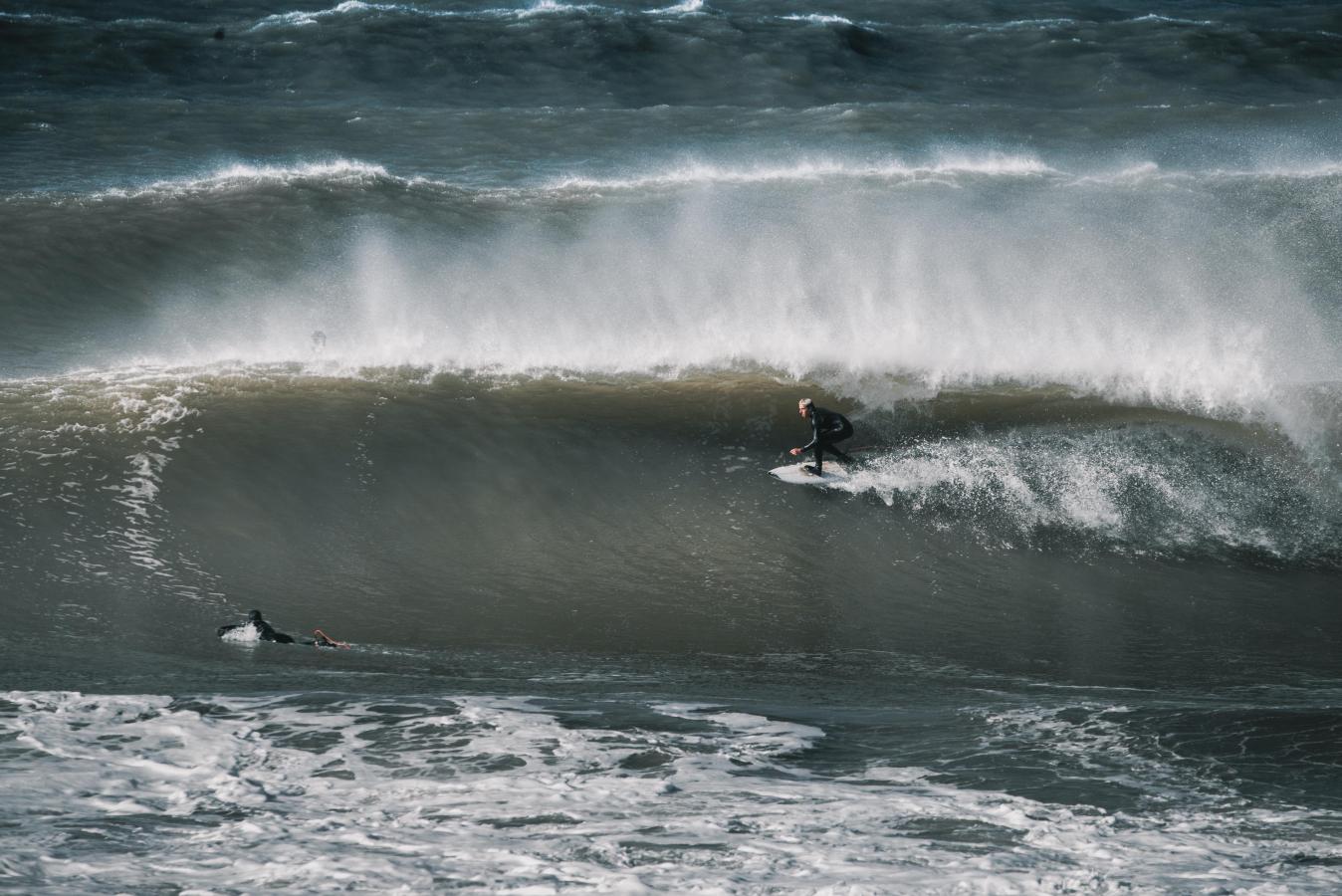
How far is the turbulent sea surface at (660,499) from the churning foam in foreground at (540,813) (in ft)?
0.10

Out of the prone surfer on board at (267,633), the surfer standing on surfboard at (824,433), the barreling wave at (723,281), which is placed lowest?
the prone surfer on board at (267,633)

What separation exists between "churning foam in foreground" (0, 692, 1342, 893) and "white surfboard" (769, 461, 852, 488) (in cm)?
467

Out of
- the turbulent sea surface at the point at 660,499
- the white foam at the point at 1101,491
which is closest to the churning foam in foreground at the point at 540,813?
the turbulent sea surface at the point at 660,499

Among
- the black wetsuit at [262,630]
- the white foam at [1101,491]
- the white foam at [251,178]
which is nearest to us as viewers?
the black wetsuit at [262,630]

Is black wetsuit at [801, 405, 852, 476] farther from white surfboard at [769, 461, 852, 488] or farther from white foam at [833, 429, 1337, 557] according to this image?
white foam at [833, 429, 1337, 557]

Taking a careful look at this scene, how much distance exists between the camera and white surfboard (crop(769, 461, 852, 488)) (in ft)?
39.4

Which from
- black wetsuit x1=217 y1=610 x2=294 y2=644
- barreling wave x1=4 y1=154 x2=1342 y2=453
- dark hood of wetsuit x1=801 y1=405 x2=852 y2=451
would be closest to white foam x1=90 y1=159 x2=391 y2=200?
barreling wave x1=4 y1=154 x2=1342 y2=453

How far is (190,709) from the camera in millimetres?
7426

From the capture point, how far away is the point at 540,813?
6.27 meters

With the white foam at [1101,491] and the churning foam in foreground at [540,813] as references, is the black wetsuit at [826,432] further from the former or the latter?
the churning foam in foreground at [540,813]

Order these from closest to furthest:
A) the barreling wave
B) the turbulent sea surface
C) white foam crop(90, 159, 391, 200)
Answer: the turbulent sea surface → the barreling wave → white foam crop(90, 159, 391, 200)

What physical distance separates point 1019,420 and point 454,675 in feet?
23.9

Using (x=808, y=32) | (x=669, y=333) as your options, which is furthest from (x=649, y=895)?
(x=808, y=32)

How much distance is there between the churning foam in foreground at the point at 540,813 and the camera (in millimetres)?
5609
